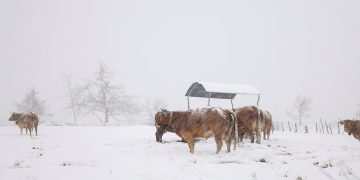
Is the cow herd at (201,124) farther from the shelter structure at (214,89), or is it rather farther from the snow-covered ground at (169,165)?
the shelter structure at (214,89)

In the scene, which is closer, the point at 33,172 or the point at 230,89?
the point at 33,172

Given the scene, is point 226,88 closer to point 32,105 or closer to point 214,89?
point 214,89

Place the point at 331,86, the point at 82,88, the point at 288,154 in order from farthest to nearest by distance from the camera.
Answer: the point at 331,86, the point at 82,88, the point at 288,154

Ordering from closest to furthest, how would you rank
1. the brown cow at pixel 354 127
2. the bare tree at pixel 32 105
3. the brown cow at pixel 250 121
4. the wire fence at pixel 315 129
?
the brown cow at pixel 250 121 → the brown cow at pixel 354 127 → the wire fence at pixel 315 129 → the bare tree at pixel 32 105

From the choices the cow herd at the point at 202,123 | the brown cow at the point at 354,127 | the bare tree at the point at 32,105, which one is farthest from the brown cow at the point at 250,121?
the bare tree at the point at 32,105

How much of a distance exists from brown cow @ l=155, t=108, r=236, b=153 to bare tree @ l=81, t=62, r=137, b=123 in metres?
33.7

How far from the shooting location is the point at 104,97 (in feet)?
143

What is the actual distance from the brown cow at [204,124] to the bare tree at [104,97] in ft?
111

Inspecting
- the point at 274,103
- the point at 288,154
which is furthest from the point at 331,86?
the point at 288,154

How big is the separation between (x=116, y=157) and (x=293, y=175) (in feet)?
18.5

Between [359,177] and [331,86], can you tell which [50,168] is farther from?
[331,86]

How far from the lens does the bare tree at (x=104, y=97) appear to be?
44.0 metres

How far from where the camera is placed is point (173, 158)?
965cm

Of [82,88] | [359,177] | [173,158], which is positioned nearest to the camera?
[359,177]
